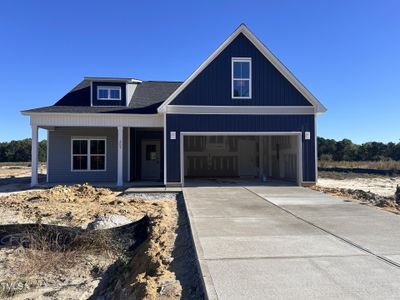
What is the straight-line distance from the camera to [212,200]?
43.6ft

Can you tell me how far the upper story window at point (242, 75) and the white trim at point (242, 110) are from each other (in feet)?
2.47

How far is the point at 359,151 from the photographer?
6738 cm

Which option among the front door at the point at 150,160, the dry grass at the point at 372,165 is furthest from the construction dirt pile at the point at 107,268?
the dry grass at the point at 372,165

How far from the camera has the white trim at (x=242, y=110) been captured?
1792 cm

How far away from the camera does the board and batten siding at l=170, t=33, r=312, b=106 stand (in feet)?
59.1

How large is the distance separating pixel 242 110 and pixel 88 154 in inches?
354

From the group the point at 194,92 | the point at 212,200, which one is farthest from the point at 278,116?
the point at 212,200

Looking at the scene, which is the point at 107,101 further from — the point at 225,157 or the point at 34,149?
the point at 225,157

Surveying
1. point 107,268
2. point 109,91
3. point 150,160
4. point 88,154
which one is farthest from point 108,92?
point 107,268

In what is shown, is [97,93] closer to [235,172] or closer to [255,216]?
[235,172]

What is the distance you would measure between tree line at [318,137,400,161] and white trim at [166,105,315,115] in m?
50.9

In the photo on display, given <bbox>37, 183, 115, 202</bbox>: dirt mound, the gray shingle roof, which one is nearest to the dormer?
the gray shingle roof

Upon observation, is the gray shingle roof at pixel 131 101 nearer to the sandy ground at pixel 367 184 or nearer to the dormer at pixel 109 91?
the dormer at pixel 109 91

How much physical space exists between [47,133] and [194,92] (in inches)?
353
